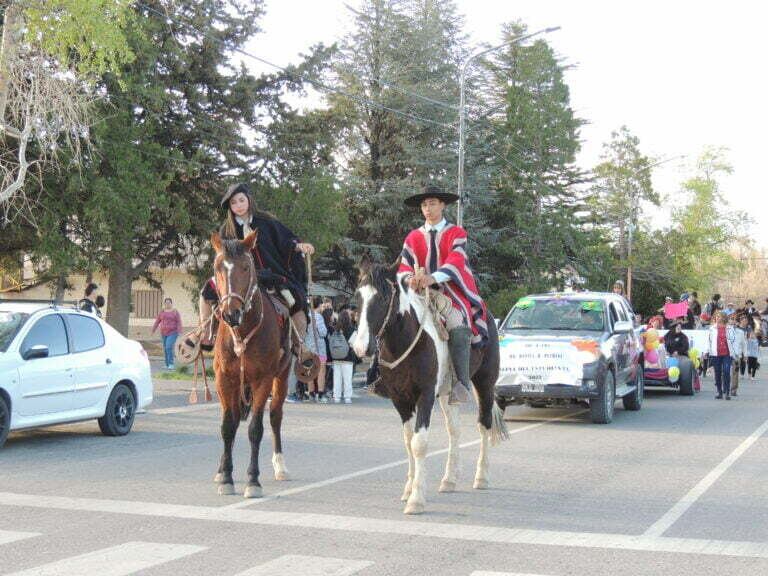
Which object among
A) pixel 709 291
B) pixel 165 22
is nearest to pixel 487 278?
pixel 165 22

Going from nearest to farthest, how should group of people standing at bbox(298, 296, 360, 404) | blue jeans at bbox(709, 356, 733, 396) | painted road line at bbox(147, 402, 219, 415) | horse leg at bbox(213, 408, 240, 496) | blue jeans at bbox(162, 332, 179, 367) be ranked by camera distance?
horse leg at bbox(213, 408, 240, 496)
painted road line at bbox(147, 402, 219, 415)
group of people standing at bbox(298, 296, 360, 404)
blue jeans at bbox(709, 356, 733, 396)
blue jeans at bbox(162, 332, 179, 367)

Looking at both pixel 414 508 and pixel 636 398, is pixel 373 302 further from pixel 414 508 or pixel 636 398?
pixel 636 398

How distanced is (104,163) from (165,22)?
214 inches

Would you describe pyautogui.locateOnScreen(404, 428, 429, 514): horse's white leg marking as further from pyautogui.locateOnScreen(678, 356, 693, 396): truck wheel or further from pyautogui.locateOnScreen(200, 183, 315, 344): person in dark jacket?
pyautogui.locateOnScreen(678, 356, 693, 396): truck wheel

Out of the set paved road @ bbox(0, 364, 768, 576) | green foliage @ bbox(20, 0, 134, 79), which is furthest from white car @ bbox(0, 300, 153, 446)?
green foliage @ bbox(20, 0, 134, 79)

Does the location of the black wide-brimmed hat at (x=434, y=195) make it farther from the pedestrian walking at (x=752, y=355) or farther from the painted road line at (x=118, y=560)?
the pedestrian walking at (x=752, y=355)

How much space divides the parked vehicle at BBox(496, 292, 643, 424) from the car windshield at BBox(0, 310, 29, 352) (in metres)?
7.28

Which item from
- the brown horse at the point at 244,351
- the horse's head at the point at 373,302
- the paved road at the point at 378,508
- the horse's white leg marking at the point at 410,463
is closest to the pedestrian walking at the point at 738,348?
the paved road at the point at 378,508

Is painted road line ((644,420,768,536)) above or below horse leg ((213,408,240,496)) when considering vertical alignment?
below

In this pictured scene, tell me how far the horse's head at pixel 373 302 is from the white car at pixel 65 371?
5830 millimetres

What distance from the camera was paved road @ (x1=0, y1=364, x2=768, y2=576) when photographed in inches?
270

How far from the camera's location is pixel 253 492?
918 centimetres

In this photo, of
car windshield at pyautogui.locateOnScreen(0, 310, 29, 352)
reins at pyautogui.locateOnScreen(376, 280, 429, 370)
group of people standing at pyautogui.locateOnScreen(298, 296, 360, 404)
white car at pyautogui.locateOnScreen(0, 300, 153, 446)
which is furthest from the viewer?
group of people standing at pyautogui.locateOnScreen(298, 296, 360, 404)

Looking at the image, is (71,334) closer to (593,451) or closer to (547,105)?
(593,451)
